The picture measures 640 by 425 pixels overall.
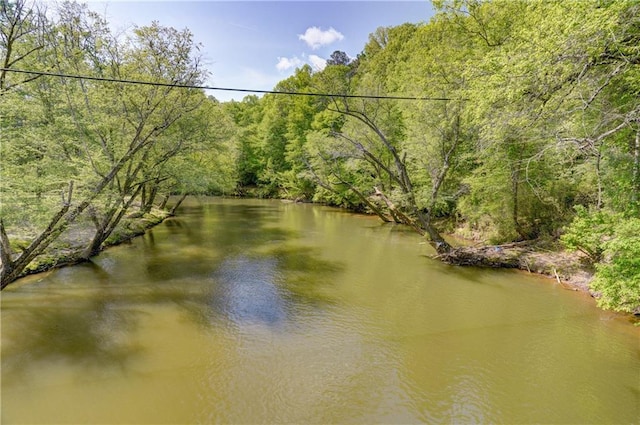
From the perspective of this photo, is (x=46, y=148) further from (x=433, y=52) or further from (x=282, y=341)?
(x=433, y=52)

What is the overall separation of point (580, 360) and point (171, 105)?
46.0ft

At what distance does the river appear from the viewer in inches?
183

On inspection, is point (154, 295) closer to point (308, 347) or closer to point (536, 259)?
point (308, 347)

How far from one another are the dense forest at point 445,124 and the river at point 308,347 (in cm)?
136

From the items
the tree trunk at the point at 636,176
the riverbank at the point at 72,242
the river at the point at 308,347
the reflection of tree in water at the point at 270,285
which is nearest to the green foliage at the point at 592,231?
the tree trunk at the point at 636,176

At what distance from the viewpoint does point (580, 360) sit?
5902 millimetres

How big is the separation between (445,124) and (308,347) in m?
10.2

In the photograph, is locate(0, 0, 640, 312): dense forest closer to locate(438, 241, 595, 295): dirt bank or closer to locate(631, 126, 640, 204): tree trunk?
locate(631, 126, 640, 204): tree trunk

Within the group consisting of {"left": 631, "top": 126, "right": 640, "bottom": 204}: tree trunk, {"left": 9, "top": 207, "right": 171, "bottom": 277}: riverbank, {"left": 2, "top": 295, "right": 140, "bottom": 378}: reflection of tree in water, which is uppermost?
{"left": 631, "top": 126, "right": 640, "bottom": 204}: tree trunk

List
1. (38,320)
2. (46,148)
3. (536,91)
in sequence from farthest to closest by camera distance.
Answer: (46,148) → (38,320) → (536,91)

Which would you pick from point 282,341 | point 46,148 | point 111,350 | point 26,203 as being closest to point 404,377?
point 282,341

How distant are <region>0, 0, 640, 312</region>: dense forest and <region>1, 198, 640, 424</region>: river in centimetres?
136

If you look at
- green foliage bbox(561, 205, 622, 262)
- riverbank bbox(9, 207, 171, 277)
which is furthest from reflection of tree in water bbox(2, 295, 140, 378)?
green foliage bbox(561, 205, 622, 262)

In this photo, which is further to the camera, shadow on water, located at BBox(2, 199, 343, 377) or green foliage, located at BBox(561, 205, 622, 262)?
green foliage, located at BBox(561, 205, 622, 262)
